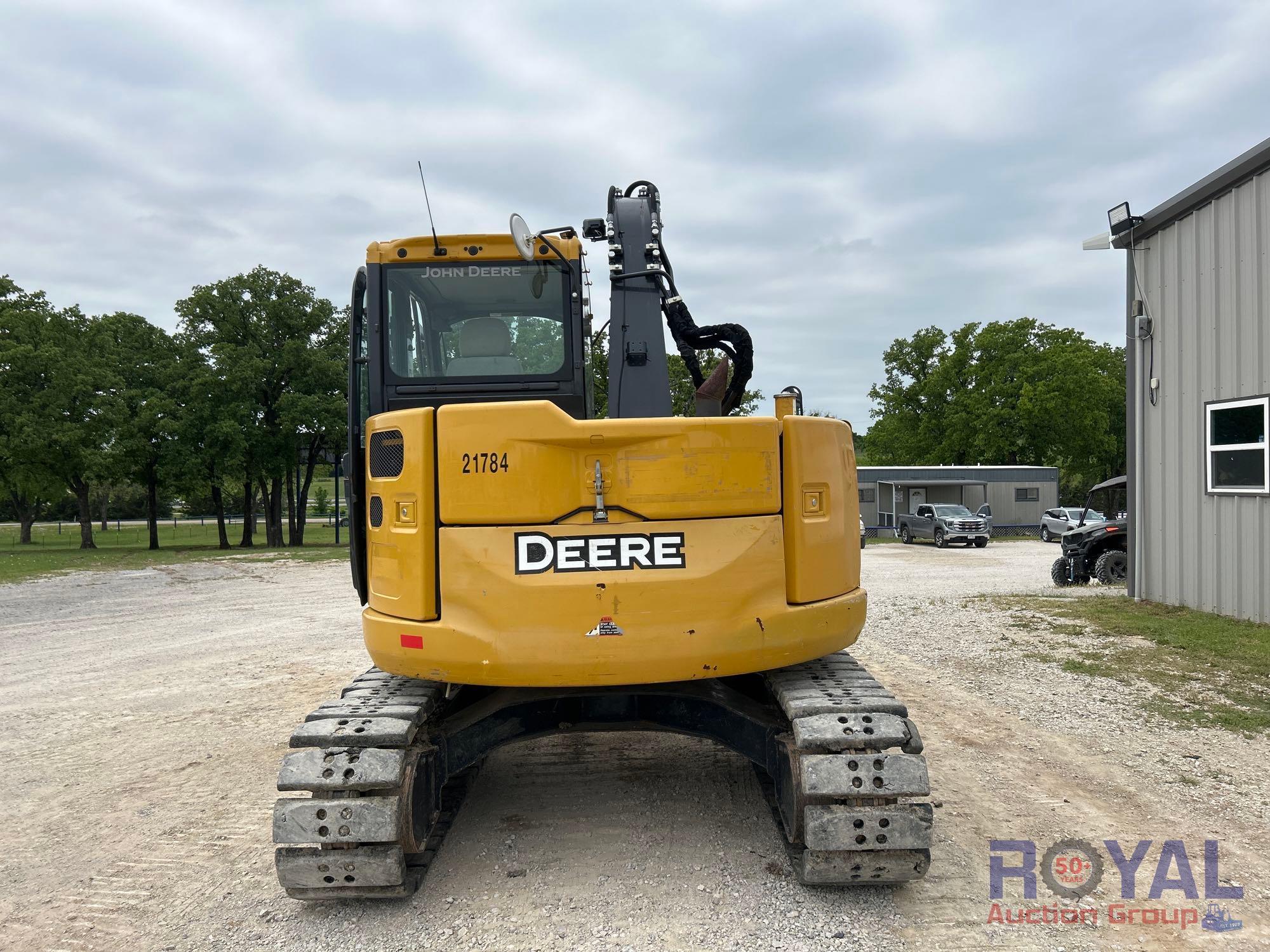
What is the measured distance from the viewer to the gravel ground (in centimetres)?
352

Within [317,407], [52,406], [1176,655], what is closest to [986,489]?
[317,407]

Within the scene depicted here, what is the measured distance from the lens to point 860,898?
145 inches

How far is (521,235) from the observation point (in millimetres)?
4180

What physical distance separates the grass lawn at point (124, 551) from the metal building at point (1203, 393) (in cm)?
2117

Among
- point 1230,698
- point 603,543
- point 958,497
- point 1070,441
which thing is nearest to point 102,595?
point 603,543

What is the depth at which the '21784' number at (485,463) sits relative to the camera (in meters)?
3.63

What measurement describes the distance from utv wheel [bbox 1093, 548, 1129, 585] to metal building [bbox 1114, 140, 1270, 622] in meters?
3.01

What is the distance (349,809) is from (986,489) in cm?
4072

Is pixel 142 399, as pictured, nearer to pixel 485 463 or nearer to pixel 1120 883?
pixel 485 463

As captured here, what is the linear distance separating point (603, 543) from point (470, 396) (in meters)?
1.60

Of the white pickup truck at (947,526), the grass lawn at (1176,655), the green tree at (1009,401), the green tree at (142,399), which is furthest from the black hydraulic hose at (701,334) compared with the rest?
the green tree at (1009,401)

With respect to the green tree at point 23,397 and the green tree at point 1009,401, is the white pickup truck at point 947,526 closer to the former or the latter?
the green tree at point 1009,401

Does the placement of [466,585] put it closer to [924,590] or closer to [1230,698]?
[1230,698]

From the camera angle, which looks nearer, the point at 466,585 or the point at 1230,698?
the point at 466,585
